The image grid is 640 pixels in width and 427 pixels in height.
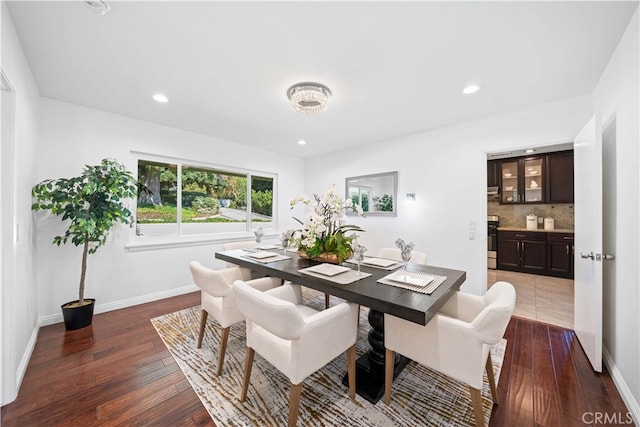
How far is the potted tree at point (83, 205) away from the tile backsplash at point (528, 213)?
6780 mm

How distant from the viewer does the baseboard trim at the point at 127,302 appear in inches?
102

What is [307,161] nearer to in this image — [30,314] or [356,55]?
[356,55]

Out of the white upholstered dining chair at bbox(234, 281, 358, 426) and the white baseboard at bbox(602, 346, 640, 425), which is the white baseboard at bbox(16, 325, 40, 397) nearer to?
the white upholstered dining chair at bbox(234, 281, 358, 426)

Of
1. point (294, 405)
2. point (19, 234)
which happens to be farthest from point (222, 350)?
point (19, 234)

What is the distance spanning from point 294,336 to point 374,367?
0.98m

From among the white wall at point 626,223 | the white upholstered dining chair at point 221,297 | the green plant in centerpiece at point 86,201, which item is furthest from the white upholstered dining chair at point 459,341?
the green plant in centerpiece at point 86,201

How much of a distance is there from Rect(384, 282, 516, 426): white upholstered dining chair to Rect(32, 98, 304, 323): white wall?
10.6ft

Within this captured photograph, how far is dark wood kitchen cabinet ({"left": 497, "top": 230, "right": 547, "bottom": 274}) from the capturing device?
4.60m

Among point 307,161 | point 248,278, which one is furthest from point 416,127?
point 248,278

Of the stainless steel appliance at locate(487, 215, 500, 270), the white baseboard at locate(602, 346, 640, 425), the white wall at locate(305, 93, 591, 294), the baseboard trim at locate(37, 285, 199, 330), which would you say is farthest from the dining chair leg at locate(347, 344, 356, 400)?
the stainless steel appliance at locate(487, 215, 500, 270)

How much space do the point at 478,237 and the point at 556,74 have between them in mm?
1829

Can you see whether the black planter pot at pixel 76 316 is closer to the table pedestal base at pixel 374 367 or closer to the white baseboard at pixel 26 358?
the white baseboard at pixel 26 358

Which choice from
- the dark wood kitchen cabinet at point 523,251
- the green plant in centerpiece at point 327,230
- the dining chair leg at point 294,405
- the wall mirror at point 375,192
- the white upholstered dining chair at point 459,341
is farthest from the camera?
the dark wood kitchen cabinet at point 523,251

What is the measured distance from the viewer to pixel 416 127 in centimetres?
343
